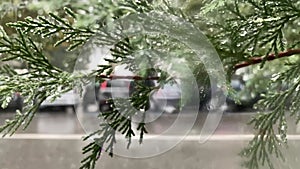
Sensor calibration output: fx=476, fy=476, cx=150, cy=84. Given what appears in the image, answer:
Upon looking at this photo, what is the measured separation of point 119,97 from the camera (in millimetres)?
608

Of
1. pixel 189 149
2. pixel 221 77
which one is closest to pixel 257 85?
pixel 189 149

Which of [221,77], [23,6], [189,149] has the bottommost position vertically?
[189,149]

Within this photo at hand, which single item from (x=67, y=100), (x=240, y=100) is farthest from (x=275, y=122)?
(x=67, y=100)

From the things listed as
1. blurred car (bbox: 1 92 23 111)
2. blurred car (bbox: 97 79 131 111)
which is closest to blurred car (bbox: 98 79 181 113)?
blurred car (bbox: 97 79 131 111)

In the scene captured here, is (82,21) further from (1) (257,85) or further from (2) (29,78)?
(1) (257,85)

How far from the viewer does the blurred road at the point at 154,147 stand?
72 cm

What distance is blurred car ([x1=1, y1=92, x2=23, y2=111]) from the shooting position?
0.58m

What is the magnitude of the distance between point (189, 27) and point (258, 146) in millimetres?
195

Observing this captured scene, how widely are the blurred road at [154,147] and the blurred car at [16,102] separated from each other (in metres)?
0.10

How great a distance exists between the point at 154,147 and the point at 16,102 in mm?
224

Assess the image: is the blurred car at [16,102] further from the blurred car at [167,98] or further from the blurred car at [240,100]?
the blurred car at [240,100]

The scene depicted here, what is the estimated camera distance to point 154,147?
28.5 inches

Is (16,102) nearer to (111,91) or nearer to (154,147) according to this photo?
(111,91)

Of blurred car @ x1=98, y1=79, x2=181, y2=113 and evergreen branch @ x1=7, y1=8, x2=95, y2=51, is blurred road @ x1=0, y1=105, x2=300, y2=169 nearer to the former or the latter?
blurred car @ x1=98, y1=79, x2=181, y2=113
